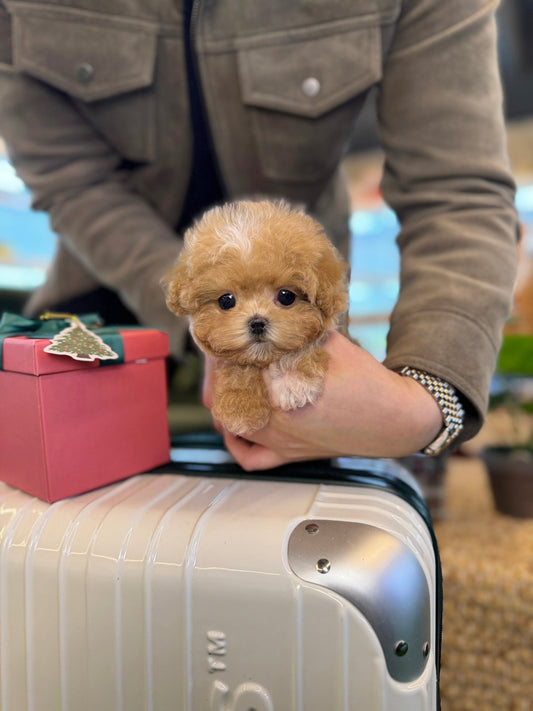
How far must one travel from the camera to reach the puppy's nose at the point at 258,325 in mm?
497

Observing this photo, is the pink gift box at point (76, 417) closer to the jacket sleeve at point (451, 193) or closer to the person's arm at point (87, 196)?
the person's arm at point (87, 196)

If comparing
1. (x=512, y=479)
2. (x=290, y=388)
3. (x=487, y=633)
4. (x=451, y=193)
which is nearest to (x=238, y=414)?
(x=290, y=388)

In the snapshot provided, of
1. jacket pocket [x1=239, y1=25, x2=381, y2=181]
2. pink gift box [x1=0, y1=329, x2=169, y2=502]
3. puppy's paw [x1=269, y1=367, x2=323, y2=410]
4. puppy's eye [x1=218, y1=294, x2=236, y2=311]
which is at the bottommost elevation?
pink gift box [x1=0, y1=329, x2=169, y2=502]

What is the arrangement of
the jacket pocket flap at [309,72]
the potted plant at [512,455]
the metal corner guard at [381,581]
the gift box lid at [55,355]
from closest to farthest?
the metal corner guard at [381,581], the gift box lid at [55,355], the jacket pocket flap at [309,72], the potted plant at [512,455]

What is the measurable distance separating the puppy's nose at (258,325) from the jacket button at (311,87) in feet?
1.59

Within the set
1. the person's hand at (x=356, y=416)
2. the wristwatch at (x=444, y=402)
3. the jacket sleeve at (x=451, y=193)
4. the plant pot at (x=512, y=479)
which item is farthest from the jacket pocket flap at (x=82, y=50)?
the plant pot at (x=512, y=479)

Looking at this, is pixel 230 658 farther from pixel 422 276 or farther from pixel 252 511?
pixel 422 276

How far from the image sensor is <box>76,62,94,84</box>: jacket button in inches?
32.4

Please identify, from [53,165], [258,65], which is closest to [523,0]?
[258,65]

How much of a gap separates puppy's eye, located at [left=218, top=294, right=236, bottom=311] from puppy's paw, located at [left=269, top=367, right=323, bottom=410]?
9cm

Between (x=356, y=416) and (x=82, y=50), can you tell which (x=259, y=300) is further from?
(x=82, y=50)

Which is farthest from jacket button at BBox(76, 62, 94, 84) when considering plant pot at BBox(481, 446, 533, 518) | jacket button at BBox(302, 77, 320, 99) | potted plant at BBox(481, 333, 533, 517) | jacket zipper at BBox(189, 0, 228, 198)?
plant pot at BBox(481, 446, 533, 518)

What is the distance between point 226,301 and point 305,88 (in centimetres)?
47

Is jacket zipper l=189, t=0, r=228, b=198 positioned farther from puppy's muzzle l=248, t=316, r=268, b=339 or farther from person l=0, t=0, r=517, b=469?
puppy's muzzle l=248, t=316, r=268, b=339
